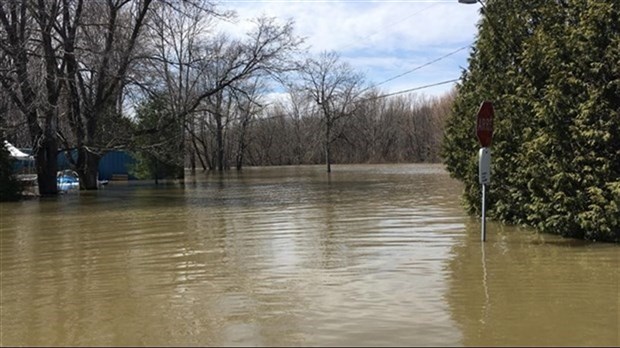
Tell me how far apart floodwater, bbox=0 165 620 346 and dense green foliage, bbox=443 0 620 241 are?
0.53m

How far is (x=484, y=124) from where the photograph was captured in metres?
8.84

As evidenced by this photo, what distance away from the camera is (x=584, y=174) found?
335 inches

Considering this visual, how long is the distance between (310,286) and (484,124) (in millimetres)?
4072

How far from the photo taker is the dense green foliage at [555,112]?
8.23m

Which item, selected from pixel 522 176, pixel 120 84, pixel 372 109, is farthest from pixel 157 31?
pixel 372 109

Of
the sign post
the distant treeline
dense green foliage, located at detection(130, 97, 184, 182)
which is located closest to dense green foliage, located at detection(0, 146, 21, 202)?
dense green foliage, located at detection(130, 97, 184, 182)

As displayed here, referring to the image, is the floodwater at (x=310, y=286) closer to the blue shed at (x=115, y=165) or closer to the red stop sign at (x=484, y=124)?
the red stop sign at (x=484, y=124)

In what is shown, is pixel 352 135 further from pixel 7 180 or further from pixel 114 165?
pixel 7 180

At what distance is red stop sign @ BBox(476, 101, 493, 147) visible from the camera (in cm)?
880

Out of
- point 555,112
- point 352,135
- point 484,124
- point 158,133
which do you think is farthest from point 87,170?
point 352,135

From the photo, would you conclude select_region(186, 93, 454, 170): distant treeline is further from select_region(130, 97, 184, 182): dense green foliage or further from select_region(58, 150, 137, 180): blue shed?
select_region(130, 97, 184, 182): dense green foliage

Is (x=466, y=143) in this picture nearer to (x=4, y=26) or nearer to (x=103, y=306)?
(x=103, y=306)

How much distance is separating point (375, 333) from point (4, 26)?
73.9ft

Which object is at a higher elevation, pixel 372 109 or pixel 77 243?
pixel 372 109
